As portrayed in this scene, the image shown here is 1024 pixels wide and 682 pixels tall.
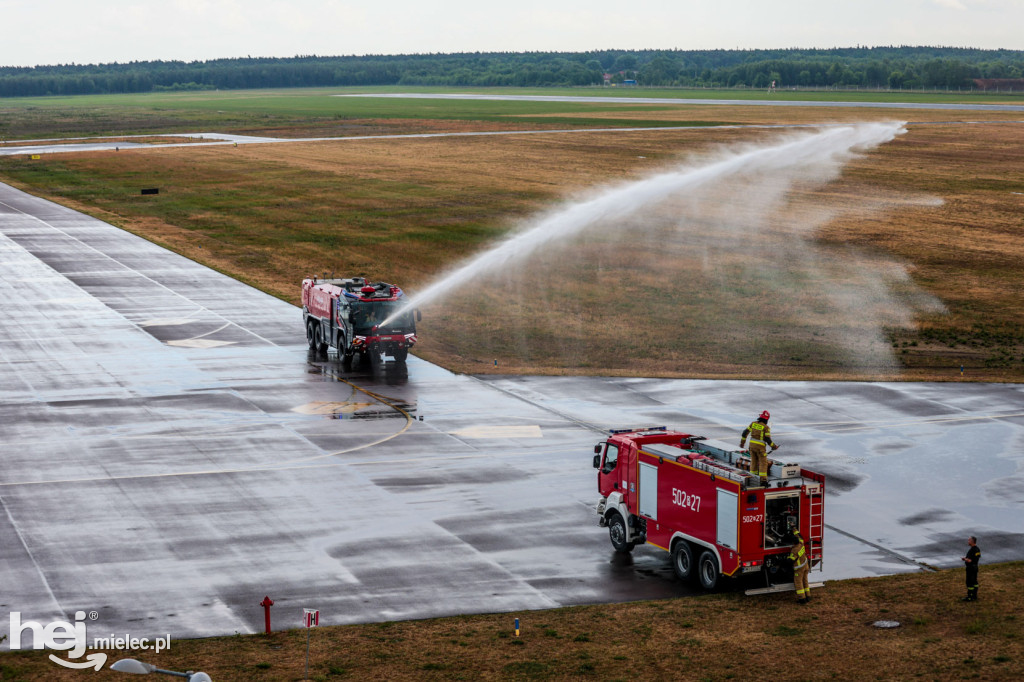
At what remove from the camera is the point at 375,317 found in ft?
186

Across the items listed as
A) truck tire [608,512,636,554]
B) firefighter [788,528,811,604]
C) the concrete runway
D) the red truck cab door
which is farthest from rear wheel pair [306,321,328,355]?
firefighter [788,528,811,604]

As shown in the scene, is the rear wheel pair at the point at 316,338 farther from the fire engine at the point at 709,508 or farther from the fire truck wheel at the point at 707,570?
the fire truck wheel at the point at 707,570

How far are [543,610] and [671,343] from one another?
1460 inches

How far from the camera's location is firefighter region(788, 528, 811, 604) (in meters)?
29.2

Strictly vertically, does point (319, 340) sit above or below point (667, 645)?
above

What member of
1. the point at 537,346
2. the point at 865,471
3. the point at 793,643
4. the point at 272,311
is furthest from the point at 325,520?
the point at 272,311

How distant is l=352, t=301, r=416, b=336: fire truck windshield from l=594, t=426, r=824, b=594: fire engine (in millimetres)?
24533

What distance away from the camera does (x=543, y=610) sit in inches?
1142

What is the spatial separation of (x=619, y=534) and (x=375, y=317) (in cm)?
2624

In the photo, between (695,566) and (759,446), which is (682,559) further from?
(759,446)

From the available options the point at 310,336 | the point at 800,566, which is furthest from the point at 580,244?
the point at 800,566

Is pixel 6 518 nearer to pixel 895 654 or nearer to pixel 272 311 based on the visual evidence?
pixel 895 654

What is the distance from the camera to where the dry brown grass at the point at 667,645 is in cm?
2517

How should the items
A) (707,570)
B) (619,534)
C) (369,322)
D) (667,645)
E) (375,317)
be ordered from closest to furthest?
(667,645) → (707,570) → (619,534) → (369,322) → (375,317)
